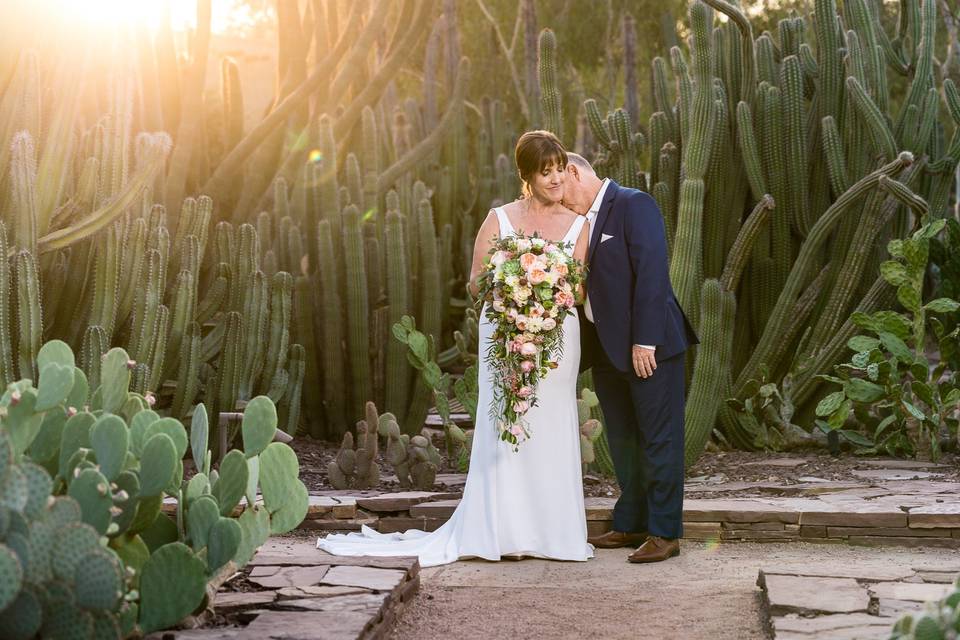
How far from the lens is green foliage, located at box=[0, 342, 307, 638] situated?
273 cm

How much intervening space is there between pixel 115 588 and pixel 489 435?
2.57 m

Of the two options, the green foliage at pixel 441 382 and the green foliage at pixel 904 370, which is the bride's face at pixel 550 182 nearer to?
the green foliage at pixel 441 382

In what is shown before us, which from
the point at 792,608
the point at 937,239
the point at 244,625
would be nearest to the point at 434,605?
the point at 244,625

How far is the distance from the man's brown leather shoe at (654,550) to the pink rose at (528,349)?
89 cm

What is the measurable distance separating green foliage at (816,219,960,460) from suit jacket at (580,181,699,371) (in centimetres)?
208

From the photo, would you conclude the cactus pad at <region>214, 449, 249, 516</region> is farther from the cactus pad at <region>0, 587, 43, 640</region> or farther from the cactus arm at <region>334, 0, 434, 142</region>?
the cactus arm at <region>334, 0, 434, 142</region>

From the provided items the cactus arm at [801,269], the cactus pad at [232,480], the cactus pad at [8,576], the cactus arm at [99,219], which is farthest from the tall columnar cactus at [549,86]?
the cactus pad at [8,576]

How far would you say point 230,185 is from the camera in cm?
909

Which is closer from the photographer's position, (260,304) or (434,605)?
(434,605)

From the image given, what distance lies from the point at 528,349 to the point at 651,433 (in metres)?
0.62

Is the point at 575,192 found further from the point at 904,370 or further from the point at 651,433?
the point at 904,370

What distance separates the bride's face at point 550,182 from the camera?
16.6ft

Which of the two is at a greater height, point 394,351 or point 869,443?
point 394,351

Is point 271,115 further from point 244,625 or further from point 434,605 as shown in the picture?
point 244,625
